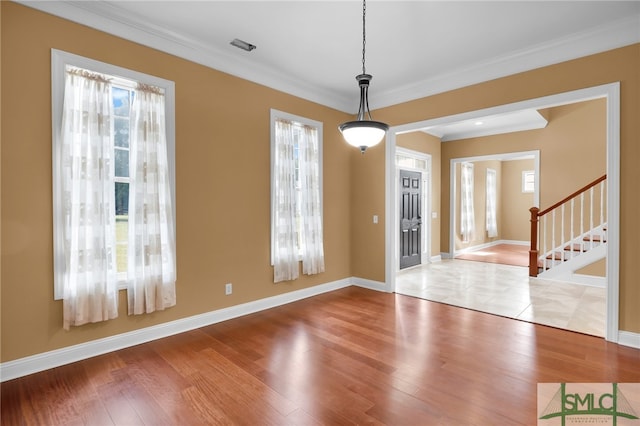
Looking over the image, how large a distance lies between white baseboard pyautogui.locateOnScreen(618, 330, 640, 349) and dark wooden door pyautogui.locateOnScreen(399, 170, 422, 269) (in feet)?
12.5

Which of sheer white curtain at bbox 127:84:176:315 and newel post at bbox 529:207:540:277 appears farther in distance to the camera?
newel post at bbox 529:207:540:277

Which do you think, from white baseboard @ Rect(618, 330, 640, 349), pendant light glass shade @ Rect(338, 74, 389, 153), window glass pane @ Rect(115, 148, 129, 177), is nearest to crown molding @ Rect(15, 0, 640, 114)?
window glass pane @ Rect(115, 148, 129, 177)

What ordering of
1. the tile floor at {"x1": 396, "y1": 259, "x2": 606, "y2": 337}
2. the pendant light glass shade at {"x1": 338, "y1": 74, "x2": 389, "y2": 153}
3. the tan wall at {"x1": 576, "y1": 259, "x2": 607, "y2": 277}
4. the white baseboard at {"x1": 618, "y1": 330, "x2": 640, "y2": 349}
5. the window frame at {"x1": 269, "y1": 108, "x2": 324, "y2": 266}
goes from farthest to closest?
the tan wall at {"x1": 576, "y1": 259, "x2": 607, "y2": 277}, the window frame at {"x1": 269, "y1": 108, "x2": 324, "y2": 266}, the tile floor at {"x1": 396, "y1": 259, "x2": 606, "y2": 337}, the white baseboard at {"x1": 618, "y1": 330, "x2": 640, "y2": 349}, the pendant light glass shade at {"x1": 338, "y1": 74, "x2": 389, "y2": 153}

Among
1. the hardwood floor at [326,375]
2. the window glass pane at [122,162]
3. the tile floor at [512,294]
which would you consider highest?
the window glass pane at [122,162]

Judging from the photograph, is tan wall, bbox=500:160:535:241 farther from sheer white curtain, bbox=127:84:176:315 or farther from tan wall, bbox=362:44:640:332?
sheer white curtain, bbox=127:84:176:315

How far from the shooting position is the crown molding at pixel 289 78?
2.85 m

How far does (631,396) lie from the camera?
2260 mm

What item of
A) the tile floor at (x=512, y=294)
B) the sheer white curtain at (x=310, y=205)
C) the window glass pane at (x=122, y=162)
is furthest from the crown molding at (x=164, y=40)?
the tile floor at (x=512, y=294)

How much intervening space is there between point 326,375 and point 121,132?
299cm

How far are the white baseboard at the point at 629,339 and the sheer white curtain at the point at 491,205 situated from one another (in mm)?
7622

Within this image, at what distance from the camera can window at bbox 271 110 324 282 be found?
14.3ft

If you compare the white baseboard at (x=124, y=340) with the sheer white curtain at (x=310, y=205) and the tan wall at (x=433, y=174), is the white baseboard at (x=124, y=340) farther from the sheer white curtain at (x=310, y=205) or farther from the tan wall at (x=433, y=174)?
the tan wall at (x=433, y=174)

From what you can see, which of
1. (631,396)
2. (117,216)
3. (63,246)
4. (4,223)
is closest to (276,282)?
(117,216)

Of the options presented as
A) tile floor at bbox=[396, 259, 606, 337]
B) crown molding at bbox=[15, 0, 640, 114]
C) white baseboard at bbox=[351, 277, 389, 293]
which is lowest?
tile floor at bbox=[396, 259, 606, 337]
